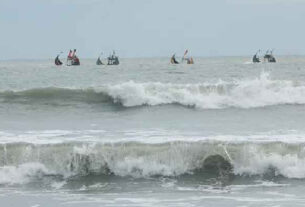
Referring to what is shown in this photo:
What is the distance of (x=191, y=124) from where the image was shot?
17.5 meters

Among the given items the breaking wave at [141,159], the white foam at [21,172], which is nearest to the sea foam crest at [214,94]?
the breaking wave at [141,159]

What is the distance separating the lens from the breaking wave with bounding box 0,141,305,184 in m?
11.6

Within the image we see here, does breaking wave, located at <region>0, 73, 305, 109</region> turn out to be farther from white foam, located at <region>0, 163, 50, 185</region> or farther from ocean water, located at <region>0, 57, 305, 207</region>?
white foam, located at <region>0, 163, 50, 185</region>

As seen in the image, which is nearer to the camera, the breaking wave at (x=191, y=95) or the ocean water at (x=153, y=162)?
the ocean water at (x=153, y=162)

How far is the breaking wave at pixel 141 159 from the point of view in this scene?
38.2 ft

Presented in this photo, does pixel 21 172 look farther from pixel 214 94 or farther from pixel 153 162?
pixel 214 94

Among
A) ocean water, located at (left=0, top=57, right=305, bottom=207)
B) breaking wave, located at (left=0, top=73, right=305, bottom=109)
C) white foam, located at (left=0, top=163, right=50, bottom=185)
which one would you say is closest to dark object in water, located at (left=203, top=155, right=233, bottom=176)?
ocean water, located at (left=0, top=57, right=305, bottom=207)

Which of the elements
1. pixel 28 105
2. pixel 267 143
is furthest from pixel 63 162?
pixel 28 105

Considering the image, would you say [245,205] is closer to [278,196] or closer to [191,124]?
[278,196]

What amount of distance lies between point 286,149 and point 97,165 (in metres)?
3.45

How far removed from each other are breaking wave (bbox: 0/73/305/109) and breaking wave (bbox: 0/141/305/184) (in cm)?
931

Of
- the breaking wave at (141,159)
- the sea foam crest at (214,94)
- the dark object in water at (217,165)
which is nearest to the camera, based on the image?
the breaking wave at (141,159)

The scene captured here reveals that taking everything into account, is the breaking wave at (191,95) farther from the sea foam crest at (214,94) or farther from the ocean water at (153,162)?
the ocean water at (153,162)

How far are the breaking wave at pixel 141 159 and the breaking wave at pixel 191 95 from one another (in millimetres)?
9310
